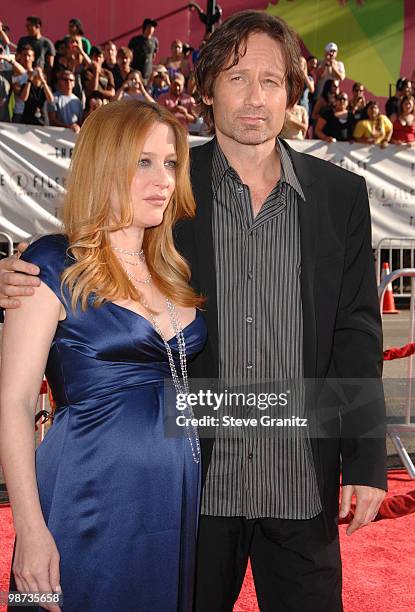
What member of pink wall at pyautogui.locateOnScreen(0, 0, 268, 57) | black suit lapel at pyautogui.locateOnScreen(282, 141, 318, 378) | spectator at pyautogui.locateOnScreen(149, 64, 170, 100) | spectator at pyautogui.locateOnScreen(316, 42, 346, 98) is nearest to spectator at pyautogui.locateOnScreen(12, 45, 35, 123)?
spectator at pyautogui.locateOnScreen(149, 64, 170, 100)

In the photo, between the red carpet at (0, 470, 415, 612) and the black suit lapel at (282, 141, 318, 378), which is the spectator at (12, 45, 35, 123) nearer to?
the red carpet at (0, 470, 415, 612)

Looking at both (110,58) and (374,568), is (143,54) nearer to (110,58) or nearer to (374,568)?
(110,58)

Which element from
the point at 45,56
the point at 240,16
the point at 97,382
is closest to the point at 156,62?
the point at 45,56

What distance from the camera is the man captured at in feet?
8.04

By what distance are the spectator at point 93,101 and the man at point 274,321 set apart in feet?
23.8

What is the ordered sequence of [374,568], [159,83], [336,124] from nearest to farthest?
[374,568]
[159,83]
[336,124]


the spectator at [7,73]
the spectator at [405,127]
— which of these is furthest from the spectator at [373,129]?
the spectator at [7,73]

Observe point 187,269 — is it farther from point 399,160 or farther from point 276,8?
point 276,8

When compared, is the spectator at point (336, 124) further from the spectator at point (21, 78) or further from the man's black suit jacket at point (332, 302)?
the man's black suit jacket at point (332, 302)

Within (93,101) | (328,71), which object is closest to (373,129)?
(328,71)

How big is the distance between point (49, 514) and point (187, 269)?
761 millimetres

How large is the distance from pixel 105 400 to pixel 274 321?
22.8 inches

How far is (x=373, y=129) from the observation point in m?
11.4

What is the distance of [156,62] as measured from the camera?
13.1 m
